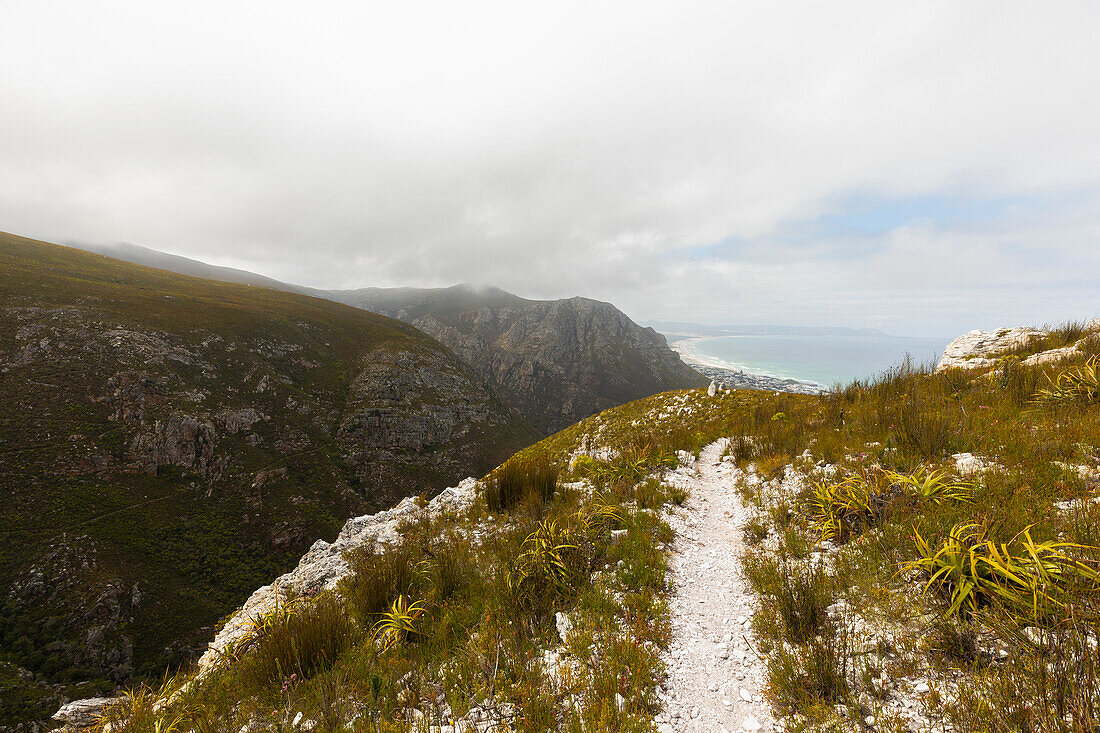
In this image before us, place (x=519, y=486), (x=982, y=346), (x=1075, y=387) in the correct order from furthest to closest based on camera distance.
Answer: (x=982, y=346) → (x=519, y=486) → (x=1075, y=387)

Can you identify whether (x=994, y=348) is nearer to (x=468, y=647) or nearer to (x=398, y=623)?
(x=468, y=647)

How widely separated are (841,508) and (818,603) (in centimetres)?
233

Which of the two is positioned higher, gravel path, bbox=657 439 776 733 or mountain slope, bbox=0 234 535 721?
gravel path, bbox=657 439 776 733

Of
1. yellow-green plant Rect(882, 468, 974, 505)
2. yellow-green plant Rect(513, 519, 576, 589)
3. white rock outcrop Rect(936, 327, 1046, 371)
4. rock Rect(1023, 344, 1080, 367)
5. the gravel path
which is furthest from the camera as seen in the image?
white rock outcrop Rect(936, 327, 1046, 371)

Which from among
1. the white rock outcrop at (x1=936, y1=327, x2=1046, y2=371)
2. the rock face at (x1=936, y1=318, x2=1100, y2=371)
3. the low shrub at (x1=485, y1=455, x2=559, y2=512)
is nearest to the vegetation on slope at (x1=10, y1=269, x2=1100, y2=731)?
the low shrub at (x1=485, y1=455, x2=559, y2=512)

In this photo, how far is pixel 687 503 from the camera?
25.2 ft

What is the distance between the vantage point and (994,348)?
566 inches

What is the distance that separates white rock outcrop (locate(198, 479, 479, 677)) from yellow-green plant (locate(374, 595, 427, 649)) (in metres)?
1.89

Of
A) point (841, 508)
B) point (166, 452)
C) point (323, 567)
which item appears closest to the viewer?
point (841, 508)

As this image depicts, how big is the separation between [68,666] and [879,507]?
5778 cm

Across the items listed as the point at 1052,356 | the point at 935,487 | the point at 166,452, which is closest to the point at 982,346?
the point at 1052,356

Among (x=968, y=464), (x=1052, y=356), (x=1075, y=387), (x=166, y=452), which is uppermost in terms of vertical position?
(x=1052, y=356)

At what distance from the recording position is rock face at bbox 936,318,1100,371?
10.1 m

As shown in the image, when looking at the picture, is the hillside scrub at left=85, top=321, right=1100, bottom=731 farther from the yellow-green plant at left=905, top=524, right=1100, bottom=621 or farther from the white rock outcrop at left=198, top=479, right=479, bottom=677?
the white rock outcrop at left=198, top=479, right=479, bottom=677
